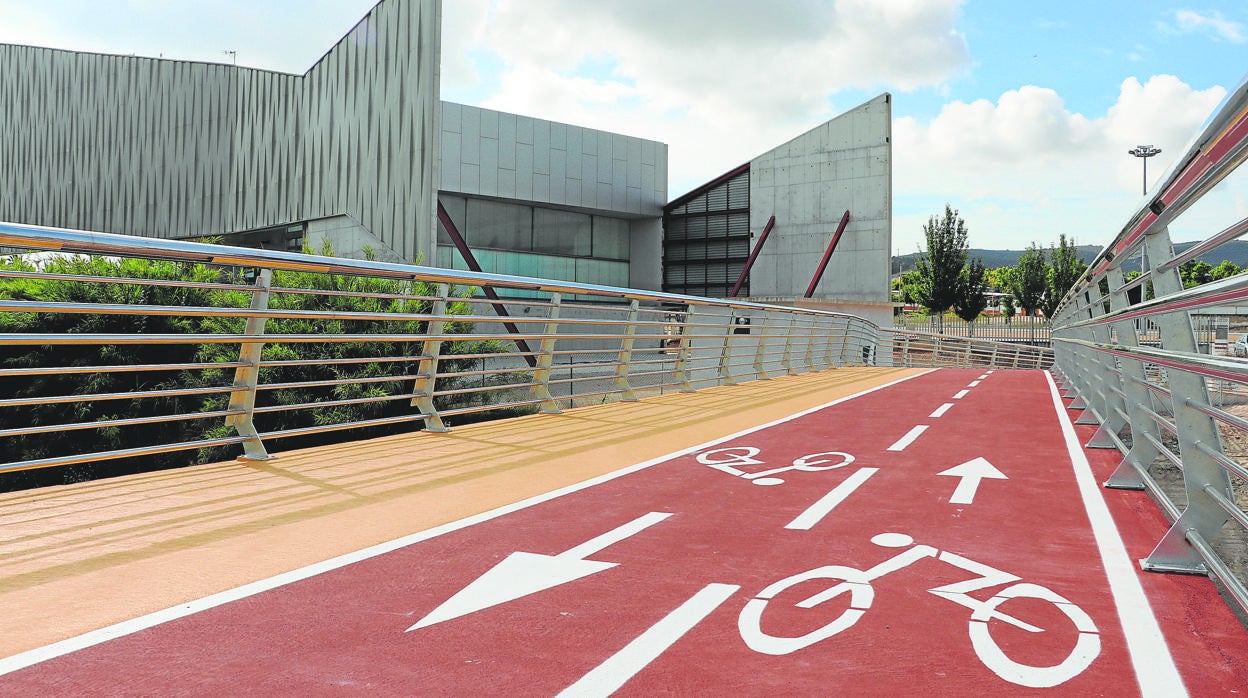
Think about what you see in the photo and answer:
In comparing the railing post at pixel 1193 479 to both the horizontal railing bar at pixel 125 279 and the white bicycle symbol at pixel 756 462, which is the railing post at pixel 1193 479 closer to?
the white bicycle symbol at pixel 756 462

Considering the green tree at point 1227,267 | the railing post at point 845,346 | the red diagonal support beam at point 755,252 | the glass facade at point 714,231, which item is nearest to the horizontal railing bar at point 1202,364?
the green tree at point 1227,267

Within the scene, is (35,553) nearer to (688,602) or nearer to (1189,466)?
(688,602)

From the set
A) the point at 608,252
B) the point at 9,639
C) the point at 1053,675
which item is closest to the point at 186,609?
the point at 9,639

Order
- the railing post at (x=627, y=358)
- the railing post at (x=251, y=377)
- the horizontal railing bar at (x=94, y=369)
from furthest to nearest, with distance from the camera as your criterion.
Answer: the railing post at (x=627, y=358), the railing post at (x=251, y=377), the horizontal railing bar at (x=94, y=369)

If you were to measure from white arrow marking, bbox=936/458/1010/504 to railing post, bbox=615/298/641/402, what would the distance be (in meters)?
4.52

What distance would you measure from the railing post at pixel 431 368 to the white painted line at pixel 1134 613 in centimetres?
518

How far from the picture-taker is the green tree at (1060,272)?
57.3 m

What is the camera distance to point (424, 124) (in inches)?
1040

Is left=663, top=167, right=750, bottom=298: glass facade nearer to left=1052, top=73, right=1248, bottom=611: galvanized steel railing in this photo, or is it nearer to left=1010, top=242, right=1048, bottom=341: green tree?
left=1010, top=242, right=1048, bottom=341: green tree

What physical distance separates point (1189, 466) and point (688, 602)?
2450mm

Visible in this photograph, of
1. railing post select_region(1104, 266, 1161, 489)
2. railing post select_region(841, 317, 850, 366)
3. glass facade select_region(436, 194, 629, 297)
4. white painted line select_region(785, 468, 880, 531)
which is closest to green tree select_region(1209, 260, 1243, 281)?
railing post select_region(1104, 266, 1161, 489)

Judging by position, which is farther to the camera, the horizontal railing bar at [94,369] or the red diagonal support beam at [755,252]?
the red diagonal support beam at [755,252]

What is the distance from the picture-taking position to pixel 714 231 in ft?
141

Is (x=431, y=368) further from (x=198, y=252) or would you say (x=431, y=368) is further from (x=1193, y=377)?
(x=1193, y=377)
